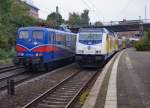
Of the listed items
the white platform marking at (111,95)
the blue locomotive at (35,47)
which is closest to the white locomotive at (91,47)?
the blue locomotive at (35,47)

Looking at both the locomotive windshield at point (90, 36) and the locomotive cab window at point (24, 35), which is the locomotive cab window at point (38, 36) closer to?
the locomotive cab window at point (24, 35)

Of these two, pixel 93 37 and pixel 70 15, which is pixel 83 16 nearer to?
pixel 70 15

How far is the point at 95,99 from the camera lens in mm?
13125

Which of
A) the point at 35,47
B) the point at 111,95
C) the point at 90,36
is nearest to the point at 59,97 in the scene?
the point at 111,95

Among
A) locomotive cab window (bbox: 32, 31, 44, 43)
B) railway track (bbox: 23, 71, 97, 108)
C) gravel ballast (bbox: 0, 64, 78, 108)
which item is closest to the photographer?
railway track (bbox: 23, 71, 97, 108)

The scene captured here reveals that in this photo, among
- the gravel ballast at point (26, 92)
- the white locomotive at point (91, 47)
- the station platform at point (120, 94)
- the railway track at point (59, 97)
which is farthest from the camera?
the white locomotive at point (91, 47)

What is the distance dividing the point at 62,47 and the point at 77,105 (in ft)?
52.4

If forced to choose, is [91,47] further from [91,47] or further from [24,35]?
[24,35]

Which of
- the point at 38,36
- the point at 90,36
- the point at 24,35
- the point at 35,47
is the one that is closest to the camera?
the point at 35,47

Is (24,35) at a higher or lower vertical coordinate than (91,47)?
higher

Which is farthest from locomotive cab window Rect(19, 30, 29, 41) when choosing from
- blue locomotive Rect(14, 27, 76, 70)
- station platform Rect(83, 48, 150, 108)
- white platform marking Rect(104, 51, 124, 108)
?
white platform marking Rect(104, 51, 124, 108)

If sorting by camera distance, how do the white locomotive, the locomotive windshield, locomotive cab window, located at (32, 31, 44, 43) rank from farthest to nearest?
the locomotive windshield < the white locomotive < locomotive cab window, located at (32, 31, 44, 43)

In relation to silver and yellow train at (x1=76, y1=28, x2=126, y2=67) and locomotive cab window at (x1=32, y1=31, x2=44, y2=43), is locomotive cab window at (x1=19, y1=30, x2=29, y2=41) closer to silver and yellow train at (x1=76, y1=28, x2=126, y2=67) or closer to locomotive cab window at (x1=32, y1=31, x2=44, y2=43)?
locomotive cab window at (x1=32, y1=31, x2=44, y2=43)

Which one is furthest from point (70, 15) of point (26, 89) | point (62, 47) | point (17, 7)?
point (26, 89)
